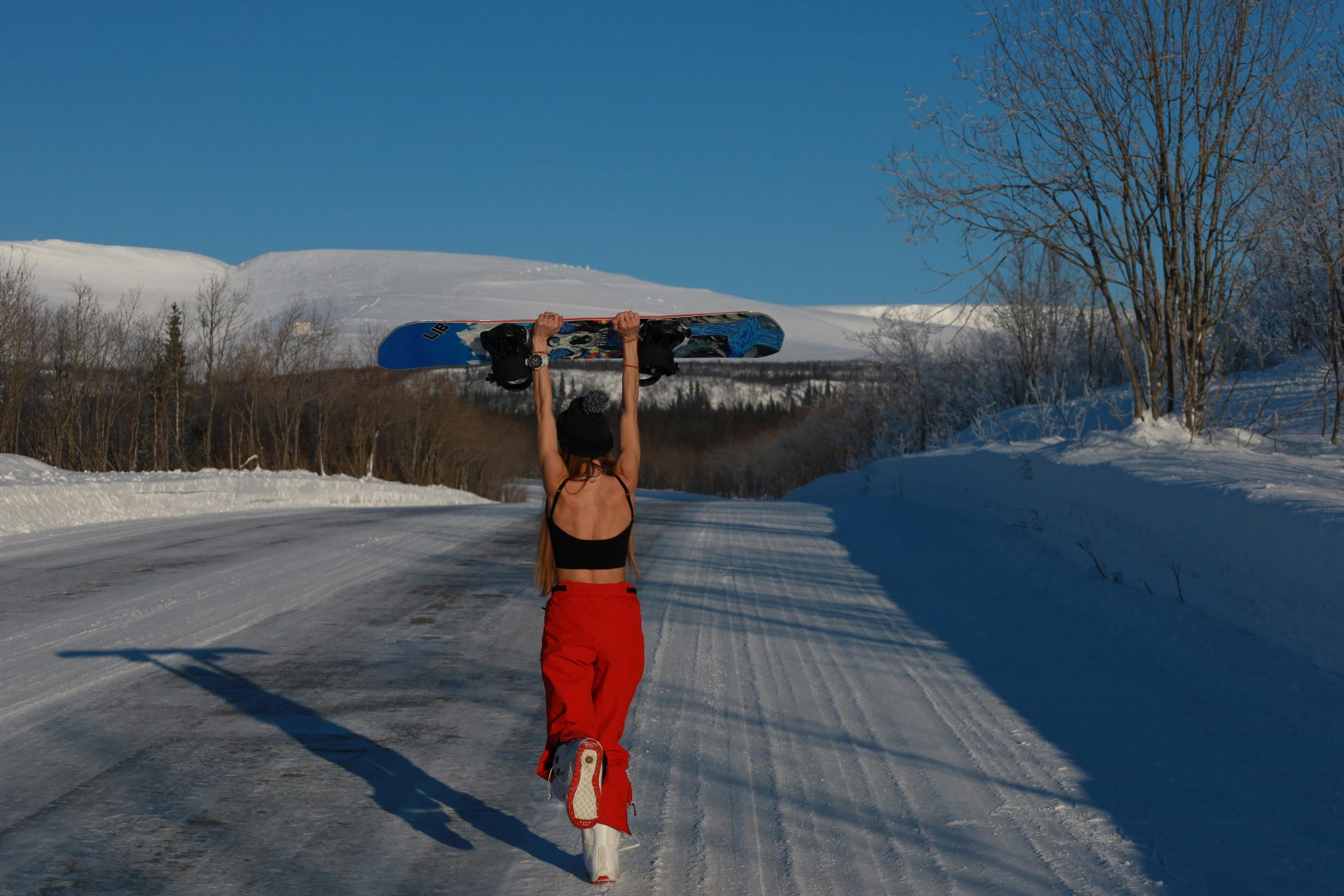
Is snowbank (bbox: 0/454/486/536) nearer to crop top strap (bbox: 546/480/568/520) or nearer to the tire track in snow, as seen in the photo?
the tire track in snow

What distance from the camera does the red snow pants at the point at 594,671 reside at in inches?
156

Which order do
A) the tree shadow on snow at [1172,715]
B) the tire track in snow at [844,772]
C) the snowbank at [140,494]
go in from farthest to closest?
the snowbank at [140,494]
the tree shadow on snow at [1172,715]
the tire track in snow at [844,772]

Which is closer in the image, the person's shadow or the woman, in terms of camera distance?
the woman

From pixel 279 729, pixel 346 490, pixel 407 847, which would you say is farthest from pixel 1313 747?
pixel 346 490

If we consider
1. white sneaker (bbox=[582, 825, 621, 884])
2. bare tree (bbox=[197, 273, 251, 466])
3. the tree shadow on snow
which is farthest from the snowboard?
bare tree (bbox=[197, 273, 251, 466])

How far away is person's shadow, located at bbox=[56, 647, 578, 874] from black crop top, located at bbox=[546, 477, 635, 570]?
3.74 feet

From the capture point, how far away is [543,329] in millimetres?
4504

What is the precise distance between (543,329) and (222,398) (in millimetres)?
70379

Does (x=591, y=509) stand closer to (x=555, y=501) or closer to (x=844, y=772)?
(x=555, y=501)

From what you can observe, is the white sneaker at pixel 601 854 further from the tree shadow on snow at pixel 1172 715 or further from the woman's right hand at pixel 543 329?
the tree shadow on snow at pixel 1172 715

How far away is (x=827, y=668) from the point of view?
777cm

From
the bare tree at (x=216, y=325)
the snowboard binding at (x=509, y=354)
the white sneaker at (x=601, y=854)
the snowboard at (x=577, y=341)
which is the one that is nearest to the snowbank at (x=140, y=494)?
the snowboard at (x=577, y=341)

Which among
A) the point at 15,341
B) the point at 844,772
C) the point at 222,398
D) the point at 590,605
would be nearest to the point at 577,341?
the point at 590,605

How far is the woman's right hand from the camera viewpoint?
176 inches
